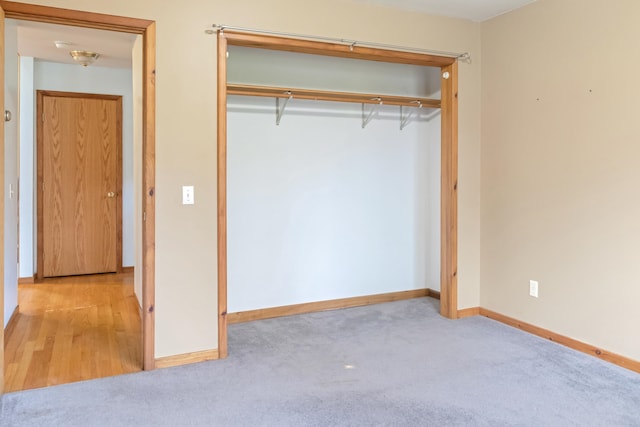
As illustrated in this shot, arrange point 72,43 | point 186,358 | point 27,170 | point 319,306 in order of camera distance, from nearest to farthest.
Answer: point 186,358, point 319,306, point 72,43, point 27,170

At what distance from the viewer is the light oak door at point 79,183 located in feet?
18.1

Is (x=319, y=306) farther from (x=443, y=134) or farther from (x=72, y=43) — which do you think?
(x=72, y=43)

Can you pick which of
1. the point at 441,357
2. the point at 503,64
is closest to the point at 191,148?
the point at 441,357

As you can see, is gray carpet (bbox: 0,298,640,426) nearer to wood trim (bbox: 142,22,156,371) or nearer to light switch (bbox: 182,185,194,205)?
wood trim (bbox: 142,22,156,371)

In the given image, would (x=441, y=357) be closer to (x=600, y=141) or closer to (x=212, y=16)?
(x=600, y=141)

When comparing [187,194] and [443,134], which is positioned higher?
[443,134]

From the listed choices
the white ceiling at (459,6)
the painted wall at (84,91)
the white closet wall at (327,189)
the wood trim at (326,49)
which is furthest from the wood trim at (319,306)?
the painted wall at (84,91)

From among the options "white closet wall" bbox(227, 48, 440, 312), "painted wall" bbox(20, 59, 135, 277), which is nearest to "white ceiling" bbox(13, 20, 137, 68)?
"painted wall" bbox(20, 59, 135, 277)

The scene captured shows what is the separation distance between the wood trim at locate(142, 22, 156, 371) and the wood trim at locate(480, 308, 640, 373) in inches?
99.2

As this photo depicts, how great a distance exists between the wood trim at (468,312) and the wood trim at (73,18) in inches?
118

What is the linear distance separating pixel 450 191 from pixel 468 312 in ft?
3.22

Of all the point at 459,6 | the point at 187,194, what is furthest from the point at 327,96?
the point at 187,194

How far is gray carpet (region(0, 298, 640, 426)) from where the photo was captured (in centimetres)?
224

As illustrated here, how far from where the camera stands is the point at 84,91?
561 cm
